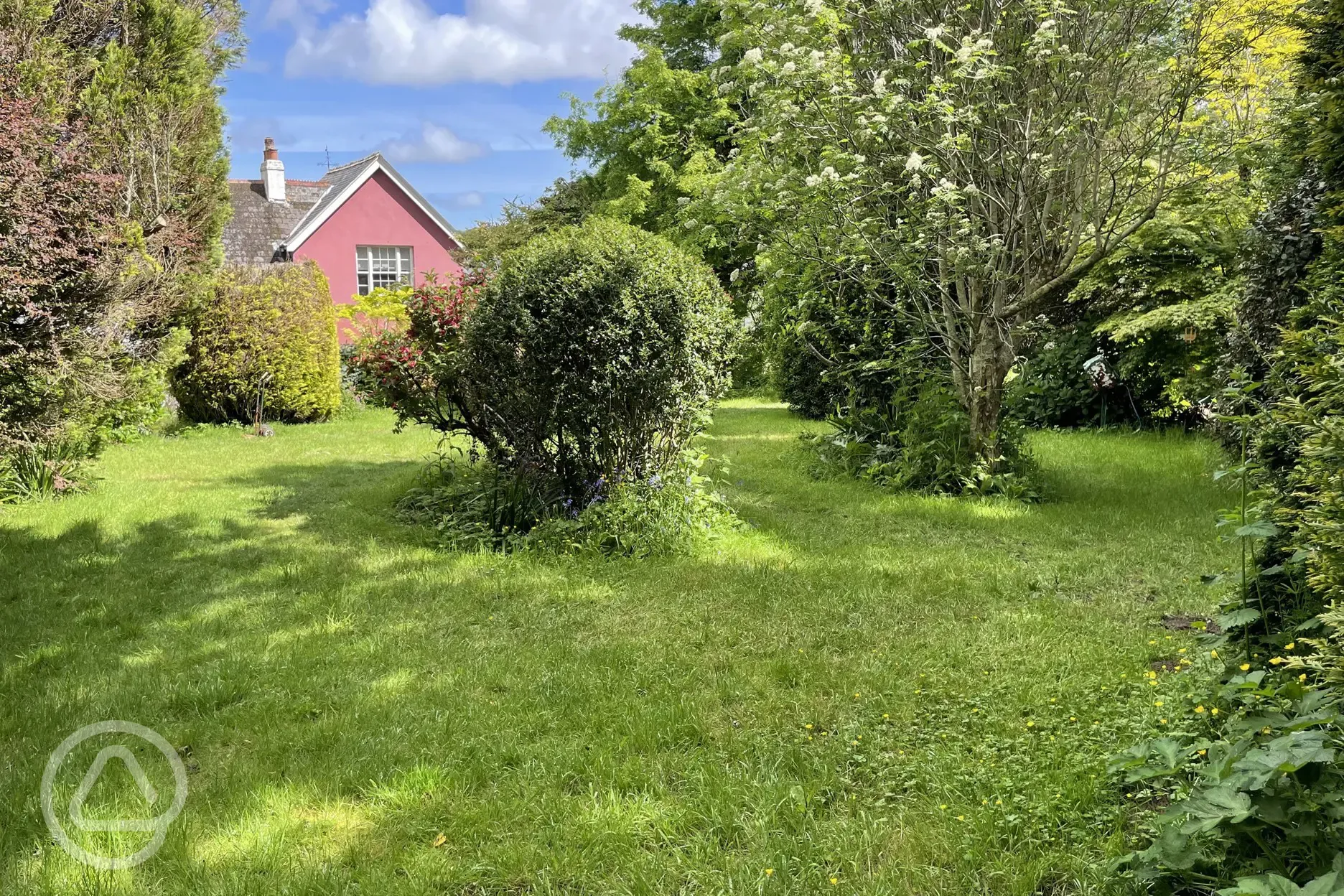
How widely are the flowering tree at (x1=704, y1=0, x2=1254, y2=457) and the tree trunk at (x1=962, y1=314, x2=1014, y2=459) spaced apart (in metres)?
0.01

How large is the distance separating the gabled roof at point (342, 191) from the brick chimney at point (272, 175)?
127 centimetres

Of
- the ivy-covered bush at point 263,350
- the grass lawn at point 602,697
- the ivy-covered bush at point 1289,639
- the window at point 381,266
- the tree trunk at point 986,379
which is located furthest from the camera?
the window at point 381,266

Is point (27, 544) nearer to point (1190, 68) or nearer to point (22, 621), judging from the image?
point (22, 621)

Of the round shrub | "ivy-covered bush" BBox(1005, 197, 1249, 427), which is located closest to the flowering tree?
"ivy-covered bush" BBox(1005, 197, 1249, 427)

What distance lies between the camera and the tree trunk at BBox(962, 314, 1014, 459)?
24.7 ft

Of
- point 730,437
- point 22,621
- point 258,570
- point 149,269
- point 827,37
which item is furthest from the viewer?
point 730,437

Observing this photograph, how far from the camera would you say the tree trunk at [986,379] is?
753 cm

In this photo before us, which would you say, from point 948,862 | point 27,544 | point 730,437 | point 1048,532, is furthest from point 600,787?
point 730,437

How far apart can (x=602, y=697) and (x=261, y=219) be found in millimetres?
25082

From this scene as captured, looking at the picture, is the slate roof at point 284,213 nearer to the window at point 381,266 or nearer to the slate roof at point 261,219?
the slate roof at point 261,219

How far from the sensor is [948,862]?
2.43 metres

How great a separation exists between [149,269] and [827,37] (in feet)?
24.0

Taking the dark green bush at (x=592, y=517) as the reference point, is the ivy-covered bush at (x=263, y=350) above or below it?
above

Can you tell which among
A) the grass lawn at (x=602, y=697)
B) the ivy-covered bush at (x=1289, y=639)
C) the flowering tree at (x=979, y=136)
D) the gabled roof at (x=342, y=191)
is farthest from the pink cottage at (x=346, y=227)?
the ivy-covered bush at (x=1289, y=639)
